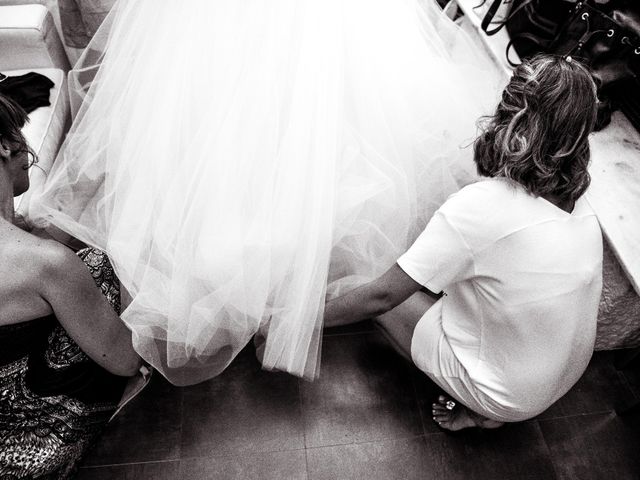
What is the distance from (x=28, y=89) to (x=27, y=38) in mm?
196

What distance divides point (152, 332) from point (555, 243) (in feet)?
3.12

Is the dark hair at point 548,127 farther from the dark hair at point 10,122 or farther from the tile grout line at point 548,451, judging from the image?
the dark hair at point 10,122

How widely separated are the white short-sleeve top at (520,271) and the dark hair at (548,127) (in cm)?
4

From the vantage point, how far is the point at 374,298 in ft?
3.63

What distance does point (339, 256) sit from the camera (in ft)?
4.36

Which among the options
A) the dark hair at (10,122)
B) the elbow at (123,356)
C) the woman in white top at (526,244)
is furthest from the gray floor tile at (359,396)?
the dark hair at (10,122)

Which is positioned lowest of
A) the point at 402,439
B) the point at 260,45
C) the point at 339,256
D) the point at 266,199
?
the point at 402,439

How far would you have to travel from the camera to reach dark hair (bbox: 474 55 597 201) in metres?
0.95

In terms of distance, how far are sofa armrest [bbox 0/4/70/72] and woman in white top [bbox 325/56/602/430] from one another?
148 centimetres

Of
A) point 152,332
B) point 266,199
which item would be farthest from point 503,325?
point 152,332

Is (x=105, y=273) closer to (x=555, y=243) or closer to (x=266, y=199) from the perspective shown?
(x=266, y=199)

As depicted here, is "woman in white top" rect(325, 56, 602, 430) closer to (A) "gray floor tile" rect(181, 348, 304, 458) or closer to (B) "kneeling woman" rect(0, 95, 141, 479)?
(A) "gray floor tile" rect(181, 348, 304, 458)

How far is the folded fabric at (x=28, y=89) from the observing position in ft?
5.35

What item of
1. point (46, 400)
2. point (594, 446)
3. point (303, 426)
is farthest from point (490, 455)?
point (46, 400)
